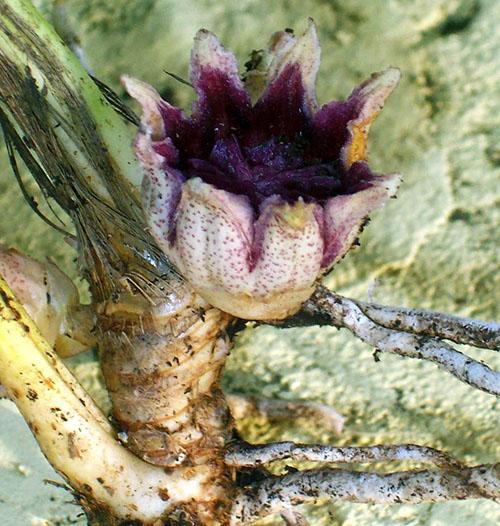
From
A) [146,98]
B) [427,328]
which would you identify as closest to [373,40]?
[427,328]

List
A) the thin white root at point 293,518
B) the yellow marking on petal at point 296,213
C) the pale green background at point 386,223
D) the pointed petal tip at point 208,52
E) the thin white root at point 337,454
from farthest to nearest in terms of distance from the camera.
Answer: the pale green background at point 386,223
the thin white root at point 293,518
the thin white root at point 337,454
the pointed petal tip at point 208,52
the yellow marking on petal at point 296,213

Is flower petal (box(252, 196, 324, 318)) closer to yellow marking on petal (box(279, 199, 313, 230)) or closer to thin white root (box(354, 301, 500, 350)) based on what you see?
yellow marking on petal (box(279, 199, 313, 230))

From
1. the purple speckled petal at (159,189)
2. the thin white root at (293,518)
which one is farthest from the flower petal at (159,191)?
the thin white root at (293,518)

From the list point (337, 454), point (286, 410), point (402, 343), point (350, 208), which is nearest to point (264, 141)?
point (350, 208)

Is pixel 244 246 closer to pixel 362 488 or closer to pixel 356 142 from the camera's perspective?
pixel 356 142

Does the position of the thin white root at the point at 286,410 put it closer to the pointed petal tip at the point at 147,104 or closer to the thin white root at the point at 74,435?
the thin white root at the point at 74,435

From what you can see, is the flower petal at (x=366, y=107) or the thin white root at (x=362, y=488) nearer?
the flower petal at (x=366, y=107)

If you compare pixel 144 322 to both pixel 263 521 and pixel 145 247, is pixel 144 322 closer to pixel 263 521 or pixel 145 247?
pixel 145 247
